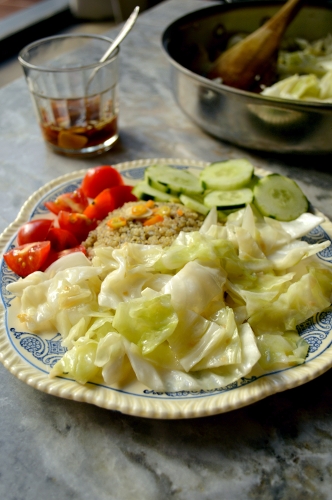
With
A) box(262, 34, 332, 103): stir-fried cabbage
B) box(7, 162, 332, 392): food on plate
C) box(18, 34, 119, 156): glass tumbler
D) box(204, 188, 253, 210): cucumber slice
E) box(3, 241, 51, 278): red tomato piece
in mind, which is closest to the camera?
box(7, 162, 332, 392): food on plate

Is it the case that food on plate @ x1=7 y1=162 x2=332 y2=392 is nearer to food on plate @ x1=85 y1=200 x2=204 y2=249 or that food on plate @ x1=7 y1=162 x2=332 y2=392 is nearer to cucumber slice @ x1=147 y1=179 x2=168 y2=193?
food on plate @ x1=85 y1=200 x2=204 y2=249

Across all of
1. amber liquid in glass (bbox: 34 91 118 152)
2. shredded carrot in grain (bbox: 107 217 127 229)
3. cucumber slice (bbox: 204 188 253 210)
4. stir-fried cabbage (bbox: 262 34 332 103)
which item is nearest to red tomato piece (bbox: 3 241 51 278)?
shredded carrot in grain (bbox: 107 217 127 229)


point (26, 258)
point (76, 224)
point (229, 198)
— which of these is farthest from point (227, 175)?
point (26, 258)

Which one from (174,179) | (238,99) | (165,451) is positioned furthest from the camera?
(238,99)

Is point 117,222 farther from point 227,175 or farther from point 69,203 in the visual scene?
point 227,175

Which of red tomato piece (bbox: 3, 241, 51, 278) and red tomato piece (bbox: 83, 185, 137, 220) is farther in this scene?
red tomato piece (bbox: 83, 185, 137, 220)
